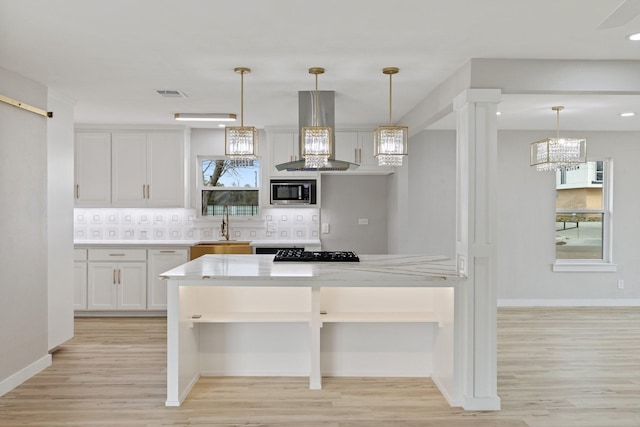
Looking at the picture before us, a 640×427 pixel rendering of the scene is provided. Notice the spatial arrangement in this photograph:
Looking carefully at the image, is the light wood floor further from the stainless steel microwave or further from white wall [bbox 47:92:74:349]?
the stainless steel microwave

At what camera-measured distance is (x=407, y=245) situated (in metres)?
6.26

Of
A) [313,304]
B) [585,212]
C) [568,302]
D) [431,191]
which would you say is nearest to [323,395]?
[313,304]

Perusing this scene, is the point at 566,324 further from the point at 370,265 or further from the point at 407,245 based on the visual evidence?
the point at 370,265

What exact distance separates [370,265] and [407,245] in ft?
7.80

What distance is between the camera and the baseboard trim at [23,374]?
11.9 feet

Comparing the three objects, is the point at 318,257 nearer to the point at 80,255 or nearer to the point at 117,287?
the point at 117,287

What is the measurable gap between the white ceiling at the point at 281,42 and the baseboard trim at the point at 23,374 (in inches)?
90.9

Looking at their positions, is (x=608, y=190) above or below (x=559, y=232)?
above

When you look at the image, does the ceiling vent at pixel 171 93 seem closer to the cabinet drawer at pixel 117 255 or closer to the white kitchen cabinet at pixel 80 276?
the cabinet drawer at pixel 117 255

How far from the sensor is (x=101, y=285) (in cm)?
602

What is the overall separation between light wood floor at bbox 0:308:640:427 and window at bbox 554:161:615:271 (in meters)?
2.21

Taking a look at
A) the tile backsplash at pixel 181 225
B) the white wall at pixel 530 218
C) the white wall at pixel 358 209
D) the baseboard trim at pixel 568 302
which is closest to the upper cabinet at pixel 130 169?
the tile backsplash at pixel 181 225

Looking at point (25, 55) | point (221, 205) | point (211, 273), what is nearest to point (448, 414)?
point (211, 273)

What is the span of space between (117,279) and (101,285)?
205mm
